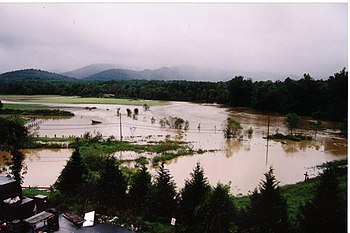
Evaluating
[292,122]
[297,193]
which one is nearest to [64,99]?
[297,193]

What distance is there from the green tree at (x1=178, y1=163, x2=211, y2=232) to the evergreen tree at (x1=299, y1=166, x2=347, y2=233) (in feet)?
4.21

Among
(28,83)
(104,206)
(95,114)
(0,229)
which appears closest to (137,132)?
(95,114)

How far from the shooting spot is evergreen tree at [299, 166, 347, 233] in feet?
13.1

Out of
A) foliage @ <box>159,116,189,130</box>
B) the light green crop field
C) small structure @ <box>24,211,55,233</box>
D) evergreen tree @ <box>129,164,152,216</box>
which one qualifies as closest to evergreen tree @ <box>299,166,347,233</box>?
evergreen tree @ <box>129,164,152,216</box>

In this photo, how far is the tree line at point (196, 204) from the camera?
4.11 metres

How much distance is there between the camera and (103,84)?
10.4 m

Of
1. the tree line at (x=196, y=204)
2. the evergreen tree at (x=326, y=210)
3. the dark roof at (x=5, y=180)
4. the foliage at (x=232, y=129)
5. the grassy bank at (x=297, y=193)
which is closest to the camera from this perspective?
the evergreen tree at (x=326, y=210)

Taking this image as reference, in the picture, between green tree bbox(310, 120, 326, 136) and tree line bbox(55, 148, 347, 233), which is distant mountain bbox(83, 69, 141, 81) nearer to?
tree line bbox(55, 148, 347, 233)

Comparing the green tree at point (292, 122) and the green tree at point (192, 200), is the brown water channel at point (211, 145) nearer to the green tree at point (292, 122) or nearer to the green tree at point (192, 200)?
the green tree at point (292, 122)

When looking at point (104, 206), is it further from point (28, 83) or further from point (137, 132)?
point (137, 132)

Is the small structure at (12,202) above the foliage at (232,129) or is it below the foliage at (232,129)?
below

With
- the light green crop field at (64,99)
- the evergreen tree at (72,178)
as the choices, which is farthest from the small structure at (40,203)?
the light green crop field at (64,99)

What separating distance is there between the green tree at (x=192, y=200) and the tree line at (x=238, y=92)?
5377 mm

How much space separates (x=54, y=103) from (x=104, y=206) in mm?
4844
